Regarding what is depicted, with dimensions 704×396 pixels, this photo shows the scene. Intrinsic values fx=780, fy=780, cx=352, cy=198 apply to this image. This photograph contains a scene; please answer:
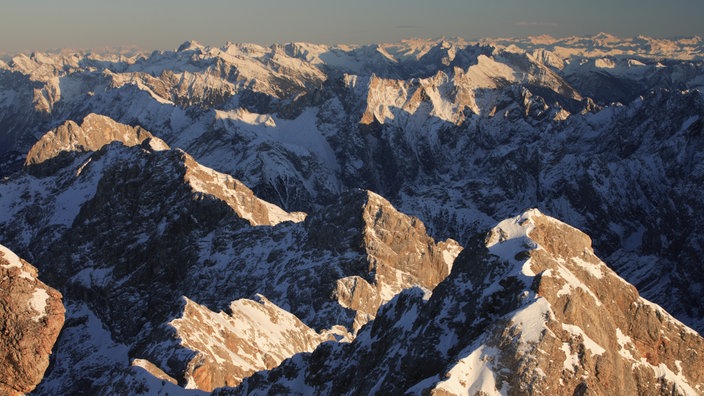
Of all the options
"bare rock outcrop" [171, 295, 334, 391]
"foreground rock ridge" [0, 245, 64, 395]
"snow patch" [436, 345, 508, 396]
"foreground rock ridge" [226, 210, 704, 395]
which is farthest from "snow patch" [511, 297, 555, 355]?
"bare rock outcrop" [171, 295, 334, 391]

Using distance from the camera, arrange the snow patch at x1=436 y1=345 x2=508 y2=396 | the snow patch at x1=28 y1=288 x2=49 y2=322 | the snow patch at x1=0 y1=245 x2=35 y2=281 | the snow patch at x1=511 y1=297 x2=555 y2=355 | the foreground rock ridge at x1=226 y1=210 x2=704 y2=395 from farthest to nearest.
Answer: the snow patch at x1=511 y1=297 x2=555 y2=355, the foreground rock ridge at x1=226 y1=210 x2=704 y2=395, the snow patch at x1=436 y1=345 x2=508 y2=396, the snow patch at x1=0 y1=245 x2=35 y2=281, the snow patch at x1=28 y1=288 x2=49 y2=322

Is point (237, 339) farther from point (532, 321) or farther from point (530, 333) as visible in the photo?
point (530, 333)

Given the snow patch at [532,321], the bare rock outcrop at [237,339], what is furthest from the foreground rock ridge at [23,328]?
the bare rock outcrop at [237,339]

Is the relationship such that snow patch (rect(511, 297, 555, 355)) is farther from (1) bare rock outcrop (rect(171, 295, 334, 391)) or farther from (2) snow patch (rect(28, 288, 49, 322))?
(1) bare rock outcrop (rect(171, 295, 334, 391))

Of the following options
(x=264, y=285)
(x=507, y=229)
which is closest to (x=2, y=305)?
(x=507, y=229)

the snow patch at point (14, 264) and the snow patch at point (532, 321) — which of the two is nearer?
the snow patch at point (14, 264)

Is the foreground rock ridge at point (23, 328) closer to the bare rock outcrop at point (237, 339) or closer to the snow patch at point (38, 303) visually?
the snow patch at point (38, 303)

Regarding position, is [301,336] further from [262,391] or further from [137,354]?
[262,391]
